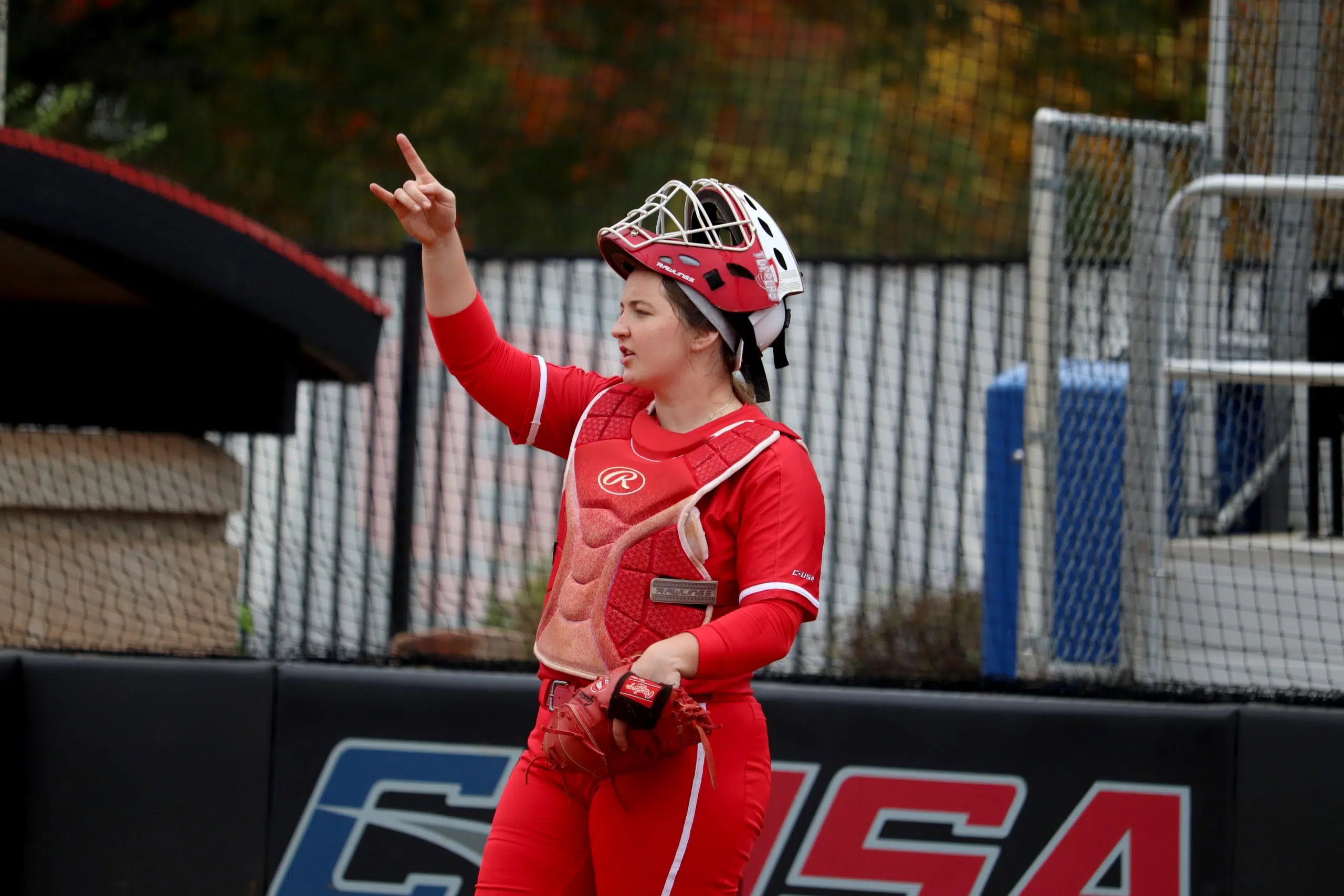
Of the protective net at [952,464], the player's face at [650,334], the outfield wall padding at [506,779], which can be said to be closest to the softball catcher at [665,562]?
the player's face at [650,334]

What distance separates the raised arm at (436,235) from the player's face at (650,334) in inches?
11.7

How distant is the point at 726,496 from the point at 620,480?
0.20 m

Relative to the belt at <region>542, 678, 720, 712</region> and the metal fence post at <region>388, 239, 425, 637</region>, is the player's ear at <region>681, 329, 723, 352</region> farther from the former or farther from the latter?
the metal fence post at <region>388, 239, 425, 637</region>

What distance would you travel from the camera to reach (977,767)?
162 inches

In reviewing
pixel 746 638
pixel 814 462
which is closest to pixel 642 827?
pixel 746 638

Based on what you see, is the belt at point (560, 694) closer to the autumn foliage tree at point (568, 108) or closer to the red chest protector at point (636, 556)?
the red chest protector at point (636, 556)

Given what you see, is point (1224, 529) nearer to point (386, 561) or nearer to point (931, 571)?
point (931, 571)

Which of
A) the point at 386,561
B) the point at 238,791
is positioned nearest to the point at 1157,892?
the point at 238,791

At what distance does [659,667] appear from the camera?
8.36ft

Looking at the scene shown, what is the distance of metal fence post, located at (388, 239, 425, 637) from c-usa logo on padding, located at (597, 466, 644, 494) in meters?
2.33

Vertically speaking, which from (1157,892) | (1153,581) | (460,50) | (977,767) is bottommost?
(1157,892)

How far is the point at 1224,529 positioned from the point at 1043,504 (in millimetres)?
726

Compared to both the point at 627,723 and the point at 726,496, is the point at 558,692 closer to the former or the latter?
the point at 627,723

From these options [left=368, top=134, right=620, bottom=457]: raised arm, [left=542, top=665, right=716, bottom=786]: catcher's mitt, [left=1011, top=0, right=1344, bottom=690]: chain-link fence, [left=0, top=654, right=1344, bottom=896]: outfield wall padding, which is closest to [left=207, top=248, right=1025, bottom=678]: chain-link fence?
[left=1011, top=0, right=1344, bottom=690]: chain-link fence
